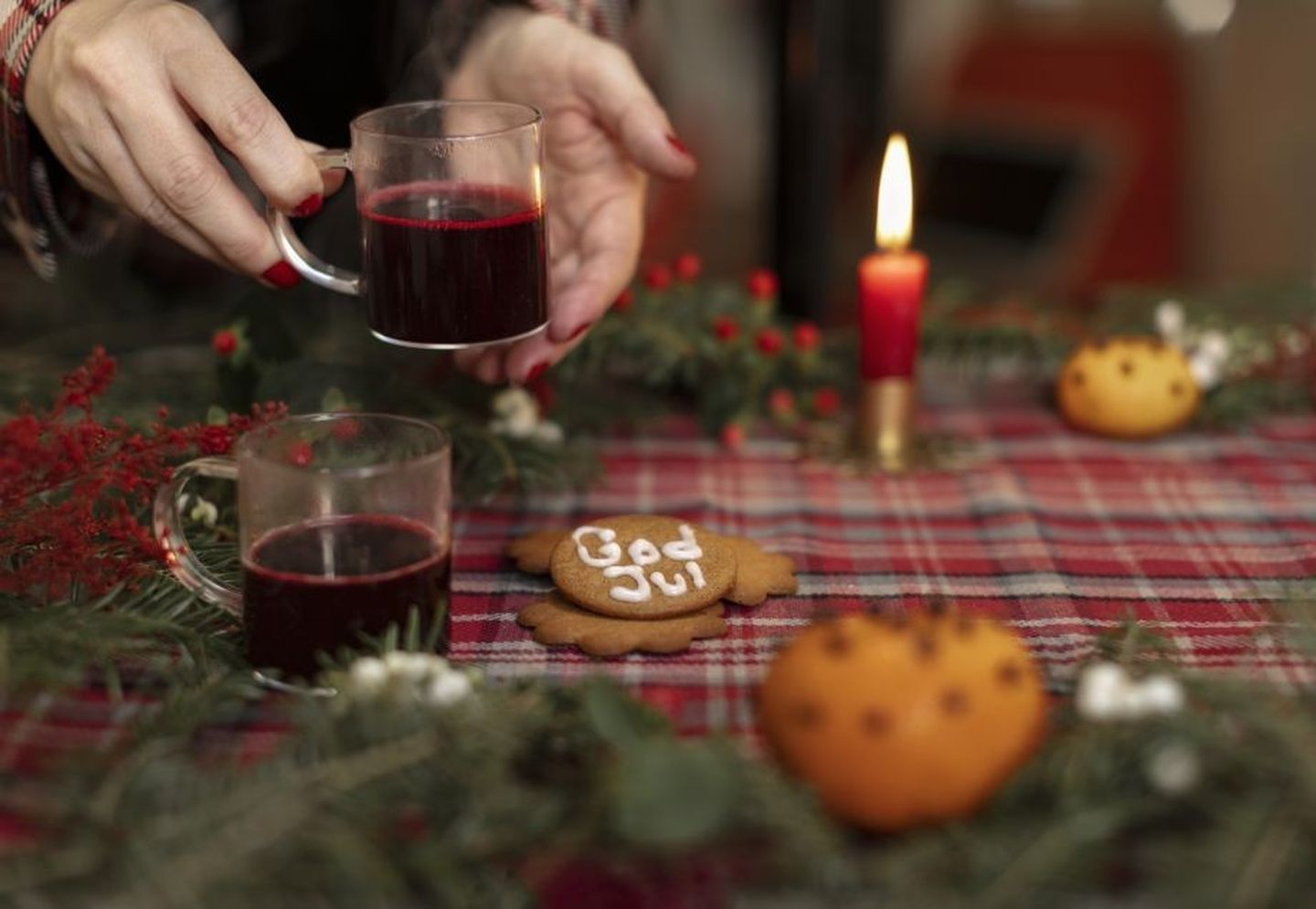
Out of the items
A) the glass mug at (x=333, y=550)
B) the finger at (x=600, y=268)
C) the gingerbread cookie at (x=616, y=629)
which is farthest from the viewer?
the finger at (x=600, y=268)

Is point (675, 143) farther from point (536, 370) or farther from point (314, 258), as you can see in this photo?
point (314, 258)

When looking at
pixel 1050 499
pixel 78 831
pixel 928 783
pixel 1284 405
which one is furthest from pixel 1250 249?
pixel 78 831

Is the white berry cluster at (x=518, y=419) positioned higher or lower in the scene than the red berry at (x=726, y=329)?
lower

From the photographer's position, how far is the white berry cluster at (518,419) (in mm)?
1416

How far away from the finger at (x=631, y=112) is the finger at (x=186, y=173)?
0.36 m

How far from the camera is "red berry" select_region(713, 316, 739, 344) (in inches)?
59.9

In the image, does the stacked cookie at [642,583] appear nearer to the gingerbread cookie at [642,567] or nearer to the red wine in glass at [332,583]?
the gingerbread cookie at [642,567]

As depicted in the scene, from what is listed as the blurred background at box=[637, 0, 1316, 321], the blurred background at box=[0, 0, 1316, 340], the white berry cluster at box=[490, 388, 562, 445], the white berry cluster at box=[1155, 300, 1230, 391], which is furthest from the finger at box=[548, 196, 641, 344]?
the blurred background at box=[637, 0, 1316, 321]

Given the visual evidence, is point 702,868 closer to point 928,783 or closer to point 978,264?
point 928,783

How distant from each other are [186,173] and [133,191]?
0.07 m

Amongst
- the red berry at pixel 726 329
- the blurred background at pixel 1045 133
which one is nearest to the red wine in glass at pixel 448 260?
the red berry at pixel 726 329

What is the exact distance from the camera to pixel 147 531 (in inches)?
41.2

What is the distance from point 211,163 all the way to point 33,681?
0.42 m

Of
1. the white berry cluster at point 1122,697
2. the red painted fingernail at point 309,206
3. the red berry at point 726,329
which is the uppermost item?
the red painted fingernail at point 309,206
